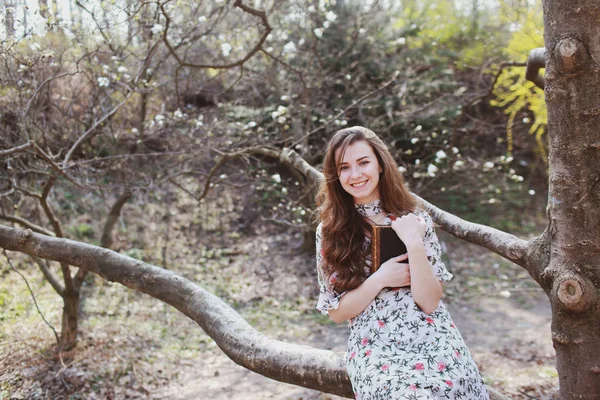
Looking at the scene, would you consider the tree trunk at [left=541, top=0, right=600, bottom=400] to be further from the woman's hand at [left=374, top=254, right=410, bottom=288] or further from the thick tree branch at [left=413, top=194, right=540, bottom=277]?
the woman's hand at [left=374, top=254, right=410, bottom=288]

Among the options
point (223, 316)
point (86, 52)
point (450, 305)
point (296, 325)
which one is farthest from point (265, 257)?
point (223, 316)

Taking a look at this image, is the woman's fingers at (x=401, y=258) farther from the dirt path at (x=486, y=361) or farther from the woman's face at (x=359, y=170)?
the dirt path at (x=486, y=361)

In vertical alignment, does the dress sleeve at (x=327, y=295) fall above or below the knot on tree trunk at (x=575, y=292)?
above

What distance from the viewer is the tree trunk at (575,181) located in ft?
5.04

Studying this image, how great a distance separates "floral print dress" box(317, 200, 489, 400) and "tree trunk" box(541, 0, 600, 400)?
1.18 feet

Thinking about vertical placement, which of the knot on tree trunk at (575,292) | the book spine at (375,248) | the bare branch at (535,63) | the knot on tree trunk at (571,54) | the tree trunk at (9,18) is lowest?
the knot on tree trunk at (575,292)

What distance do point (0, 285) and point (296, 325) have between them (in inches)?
147

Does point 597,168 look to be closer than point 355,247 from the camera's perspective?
Yes

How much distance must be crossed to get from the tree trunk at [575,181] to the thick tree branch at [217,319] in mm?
442

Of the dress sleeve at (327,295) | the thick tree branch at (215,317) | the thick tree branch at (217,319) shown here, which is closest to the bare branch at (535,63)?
the dress sleeve at (327,295)

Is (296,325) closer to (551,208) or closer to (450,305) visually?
(450,305)

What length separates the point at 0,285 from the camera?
19.9 ft

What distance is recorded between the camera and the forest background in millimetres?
4289

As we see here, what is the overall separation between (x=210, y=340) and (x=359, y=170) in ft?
14.0
